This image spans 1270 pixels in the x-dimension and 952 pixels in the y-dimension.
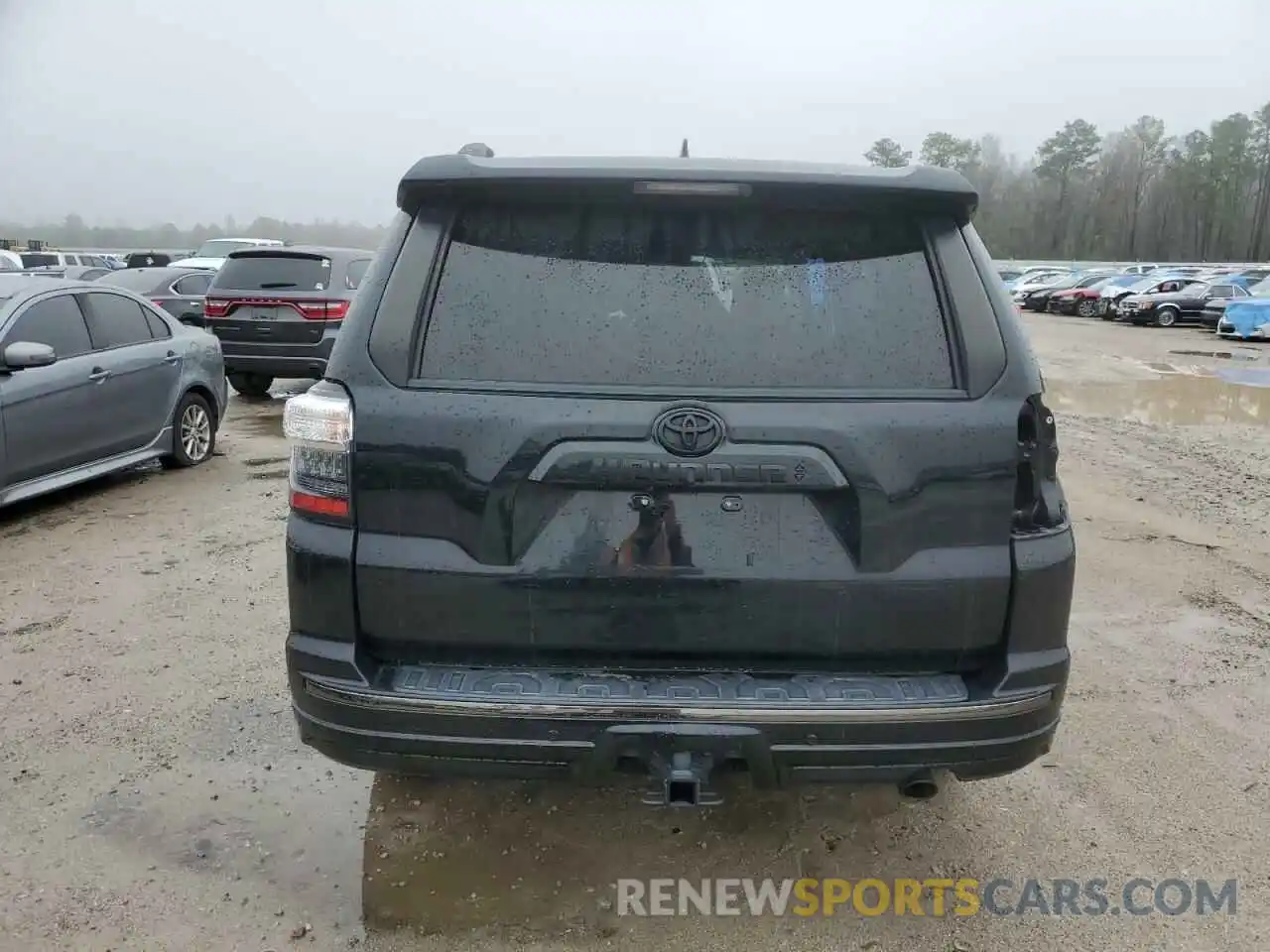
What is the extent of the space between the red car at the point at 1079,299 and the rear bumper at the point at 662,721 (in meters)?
40.7

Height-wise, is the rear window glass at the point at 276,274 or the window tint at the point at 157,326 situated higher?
the rear window glass at the point at 276,274

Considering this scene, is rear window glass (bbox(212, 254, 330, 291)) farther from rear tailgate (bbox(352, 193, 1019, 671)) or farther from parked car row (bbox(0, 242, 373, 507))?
rear tailgate (bbox(352, 193, 1019, 671))

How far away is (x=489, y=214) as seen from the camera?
8.13 feet

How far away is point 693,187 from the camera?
2.41 meters

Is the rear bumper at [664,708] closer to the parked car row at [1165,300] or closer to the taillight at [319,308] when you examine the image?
the taillight at [319,308]

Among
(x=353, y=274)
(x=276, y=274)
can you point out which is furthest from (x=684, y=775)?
(x=276, y=274)

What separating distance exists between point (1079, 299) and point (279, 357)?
36542 millimetres

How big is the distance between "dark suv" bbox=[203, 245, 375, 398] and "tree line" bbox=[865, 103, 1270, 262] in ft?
290

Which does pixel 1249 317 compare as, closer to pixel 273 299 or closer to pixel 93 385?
pixel 273 299

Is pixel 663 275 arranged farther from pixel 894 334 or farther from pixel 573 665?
pixel 573 665

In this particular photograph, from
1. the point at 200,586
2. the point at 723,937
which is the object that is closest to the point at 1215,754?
the point at 723,937

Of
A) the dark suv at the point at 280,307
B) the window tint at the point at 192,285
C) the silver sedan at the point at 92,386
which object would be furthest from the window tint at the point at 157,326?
the window tint at the point at 192,285

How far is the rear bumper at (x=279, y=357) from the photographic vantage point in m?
11.4

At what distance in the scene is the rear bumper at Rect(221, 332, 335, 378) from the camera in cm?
1142
